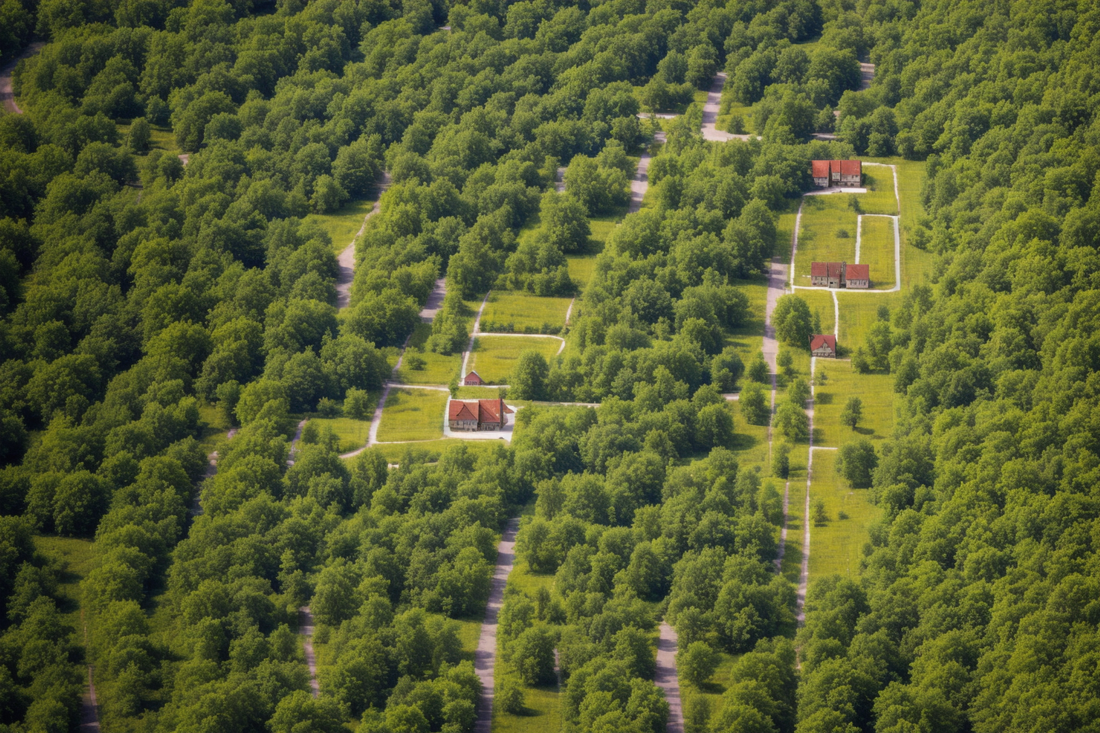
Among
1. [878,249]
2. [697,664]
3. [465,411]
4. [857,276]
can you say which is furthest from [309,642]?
[878,249]

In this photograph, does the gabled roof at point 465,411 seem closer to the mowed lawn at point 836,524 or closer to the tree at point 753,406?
the tree at point 753,406

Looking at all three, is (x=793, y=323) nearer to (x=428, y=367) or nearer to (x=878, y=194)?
(x=428, y=367)

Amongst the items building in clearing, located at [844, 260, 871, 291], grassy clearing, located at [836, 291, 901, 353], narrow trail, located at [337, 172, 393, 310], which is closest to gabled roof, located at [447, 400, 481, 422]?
narrow trail, located at [337, 172, 393, 310]

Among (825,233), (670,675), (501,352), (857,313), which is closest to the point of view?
(670,675)

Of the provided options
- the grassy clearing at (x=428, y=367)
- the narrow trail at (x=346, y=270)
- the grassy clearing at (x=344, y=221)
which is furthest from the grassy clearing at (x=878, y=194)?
the grassy clearing at (x=344, y=221)

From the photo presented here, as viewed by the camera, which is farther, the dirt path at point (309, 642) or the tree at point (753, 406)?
the tree at point (753, 406)

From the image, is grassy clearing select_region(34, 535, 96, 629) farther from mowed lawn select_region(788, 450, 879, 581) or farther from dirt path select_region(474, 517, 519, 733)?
mowed lawn select_region(788, 450, 879, 581)

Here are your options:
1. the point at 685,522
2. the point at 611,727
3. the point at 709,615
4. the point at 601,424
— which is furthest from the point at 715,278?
the point at 611,727
